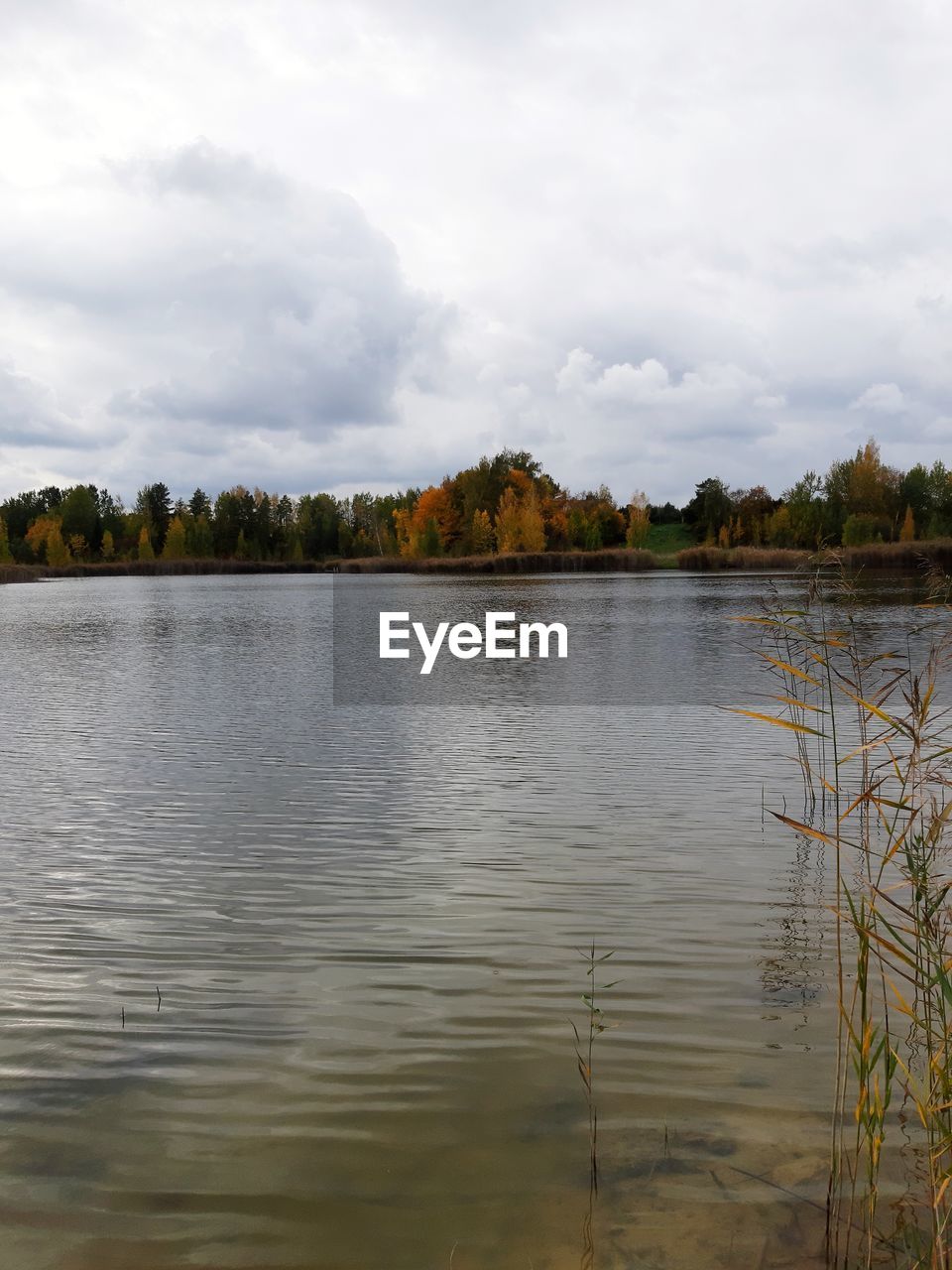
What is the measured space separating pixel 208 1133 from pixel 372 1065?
0.81 meters

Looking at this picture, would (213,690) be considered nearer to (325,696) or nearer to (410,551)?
(325,696)

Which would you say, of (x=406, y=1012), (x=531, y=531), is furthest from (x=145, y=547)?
(x=406, y=1012)

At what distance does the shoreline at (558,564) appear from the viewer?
79.2 metres

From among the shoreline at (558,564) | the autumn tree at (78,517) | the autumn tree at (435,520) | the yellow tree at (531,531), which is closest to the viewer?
the shoreline at (558,564)

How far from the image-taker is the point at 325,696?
18094mm

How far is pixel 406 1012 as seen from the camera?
16.9 ft

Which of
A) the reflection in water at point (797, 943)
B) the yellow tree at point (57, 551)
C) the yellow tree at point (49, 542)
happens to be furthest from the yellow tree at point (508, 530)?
the reflection in water at point (797, 943)

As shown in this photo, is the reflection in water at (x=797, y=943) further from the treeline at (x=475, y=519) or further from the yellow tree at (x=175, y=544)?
the yellow tree at (x=175, y=544)

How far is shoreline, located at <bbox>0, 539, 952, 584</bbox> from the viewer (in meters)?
79.2

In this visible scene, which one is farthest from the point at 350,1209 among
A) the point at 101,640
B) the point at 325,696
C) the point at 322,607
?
the point at 322,607

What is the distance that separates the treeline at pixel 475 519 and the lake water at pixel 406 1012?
85.2 m

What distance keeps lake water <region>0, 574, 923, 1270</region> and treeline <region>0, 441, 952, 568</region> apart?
85175mm

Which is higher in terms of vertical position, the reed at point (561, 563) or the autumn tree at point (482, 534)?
the autumn tree at point (482, 534)

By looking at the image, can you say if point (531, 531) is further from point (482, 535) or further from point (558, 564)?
point (482, 535)
